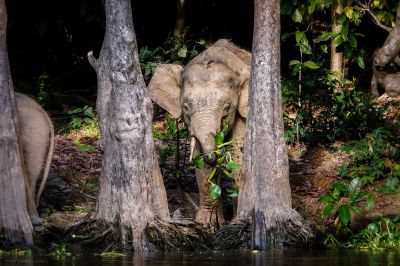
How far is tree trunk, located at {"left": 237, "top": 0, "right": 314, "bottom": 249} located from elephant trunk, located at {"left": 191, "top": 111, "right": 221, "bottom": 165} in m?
0.55

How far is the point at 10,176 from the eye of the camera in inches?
509

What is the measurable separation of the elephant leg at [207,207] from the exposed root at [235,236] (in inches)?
50.3

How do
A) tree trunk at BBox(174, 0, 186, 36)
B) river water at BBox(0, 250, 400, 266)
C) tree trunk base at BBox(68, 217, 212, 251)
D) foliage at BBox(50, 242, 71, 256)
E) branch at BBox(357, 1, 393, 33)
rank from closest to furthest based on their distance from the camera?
river water at BBox(0, 250, 400, 266) → foliage at BBox(50, 242, 71, 256) → tree trunk base at BBox(68, 217, 212, 251) → branch at BBox(357, 1, 393, 33) → tree trunk at BBox(174, 0, 186, 36)

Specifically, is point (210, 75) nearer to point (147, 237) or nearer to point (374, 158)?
point (147, 237)

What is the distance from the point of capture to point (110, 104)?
1345 cm

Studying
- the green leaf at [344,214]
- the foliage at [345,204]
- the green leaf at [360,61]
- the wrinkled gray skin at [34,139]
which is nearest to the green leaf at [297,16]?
the green leaf at [360,61]

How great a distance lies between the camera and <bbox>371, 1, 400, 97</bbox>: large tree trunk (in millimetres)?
18625

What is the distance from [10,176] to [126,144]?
1321 millimetres

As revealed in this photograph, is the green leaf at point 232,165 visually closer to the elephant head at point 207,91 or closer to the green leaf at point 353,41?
the elephant head at point 207,91

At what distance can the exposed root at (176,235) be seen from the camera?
1279 cm

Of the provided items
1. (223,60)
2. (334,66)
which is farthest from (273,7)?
(334,66)

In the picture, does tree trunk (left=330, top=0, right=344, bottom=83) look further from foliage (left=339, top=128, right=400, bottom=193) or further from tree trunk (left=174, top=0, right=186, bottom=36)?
tree trunk (left=174, top=0, right=186, bottom=36)

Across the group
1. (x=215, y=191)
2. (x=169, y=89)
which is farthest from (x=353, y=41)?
(x=215, y=191)

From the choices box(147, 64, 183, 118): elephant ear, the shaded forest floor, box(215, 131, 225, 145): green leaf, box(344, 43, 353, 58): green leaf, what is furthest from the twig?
box(344, 43, 353, 58): green leaf
